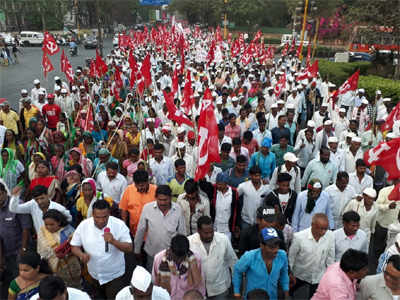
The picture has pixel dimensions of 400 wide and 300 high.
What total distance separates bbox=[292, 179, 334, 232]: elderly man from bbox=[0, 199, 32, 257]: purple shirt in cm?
320

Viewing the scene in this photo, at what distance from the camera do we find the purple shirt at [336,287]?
279cm

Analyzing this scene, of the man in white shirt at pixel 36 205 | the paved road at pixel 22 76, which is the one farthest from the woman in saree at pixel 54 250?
the paved road at pixel 22 76

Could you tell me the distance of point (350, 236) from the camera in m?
3.69

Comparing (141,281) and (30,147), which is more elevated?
(141,281)

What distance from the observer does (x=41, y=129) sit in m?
6.98

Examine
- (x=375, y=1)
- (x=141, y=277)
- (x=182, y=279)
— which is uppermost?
(x=375, y=1)

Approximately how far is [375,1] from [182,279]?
845 inches

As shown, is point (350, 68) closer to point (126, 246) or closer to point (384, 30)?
point (384, 30)

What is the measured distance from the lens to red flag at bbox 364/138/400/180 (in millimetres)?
4055

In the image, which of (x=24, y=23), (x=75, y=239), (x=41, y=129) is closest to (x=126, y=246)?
(x=75, y=239)

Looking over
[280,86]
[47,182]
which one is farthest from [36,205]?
[280,86]

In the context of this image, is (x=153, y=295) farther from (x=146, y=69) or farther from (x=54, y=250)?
(x=146, y=69)

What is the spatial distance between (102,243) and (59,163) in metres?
2.65

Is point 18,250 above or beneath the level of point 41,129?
beneath
